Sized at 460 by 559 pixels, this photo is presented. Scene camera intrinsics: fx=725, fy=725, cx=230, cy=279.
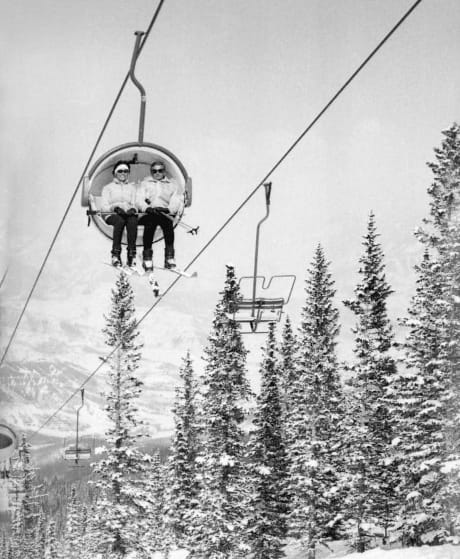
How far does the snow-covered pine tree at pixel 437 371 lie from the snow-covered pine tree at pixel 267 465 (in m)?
9.58

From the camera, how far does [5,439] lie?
9922 mm

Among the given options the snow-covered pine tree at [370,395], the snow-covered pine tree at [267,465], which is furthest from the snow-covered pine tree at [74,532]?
the snow-covered pine tree at [370,395]

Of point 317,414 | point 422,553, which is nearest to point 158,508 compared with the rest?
point 317,414

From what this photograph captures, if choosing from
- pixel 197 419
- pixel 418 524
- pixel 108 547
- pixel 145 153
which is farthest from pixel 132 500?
pixel 145 153

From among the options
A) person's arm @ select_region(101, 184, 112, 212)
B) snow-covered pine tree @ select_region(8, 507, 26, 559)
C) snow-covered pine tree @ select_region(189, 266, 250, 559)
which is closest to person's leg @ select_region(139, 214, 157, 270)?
person's arm @ select_region(101, 184, 112, 212)

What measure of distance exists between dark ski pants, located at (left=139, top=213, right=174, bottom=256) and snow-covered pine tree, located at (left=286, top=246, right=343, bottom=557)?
25.5m

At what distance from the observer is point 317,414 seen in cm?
3459

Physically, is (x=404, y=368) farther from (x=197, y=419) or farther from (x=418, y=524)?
(x=197, y=419)

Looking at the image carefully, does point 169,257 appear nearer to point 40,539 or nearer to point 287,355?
point 287,355

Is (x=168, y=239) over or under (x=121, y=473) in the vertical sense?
over

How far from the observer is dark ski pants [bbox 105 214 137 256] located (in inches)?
376

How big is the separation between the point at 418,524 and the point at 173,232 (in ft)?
65.5

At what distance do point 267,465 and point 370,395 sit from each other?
24.6 feet

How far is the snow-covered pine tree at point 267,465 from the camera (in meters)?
34.6
